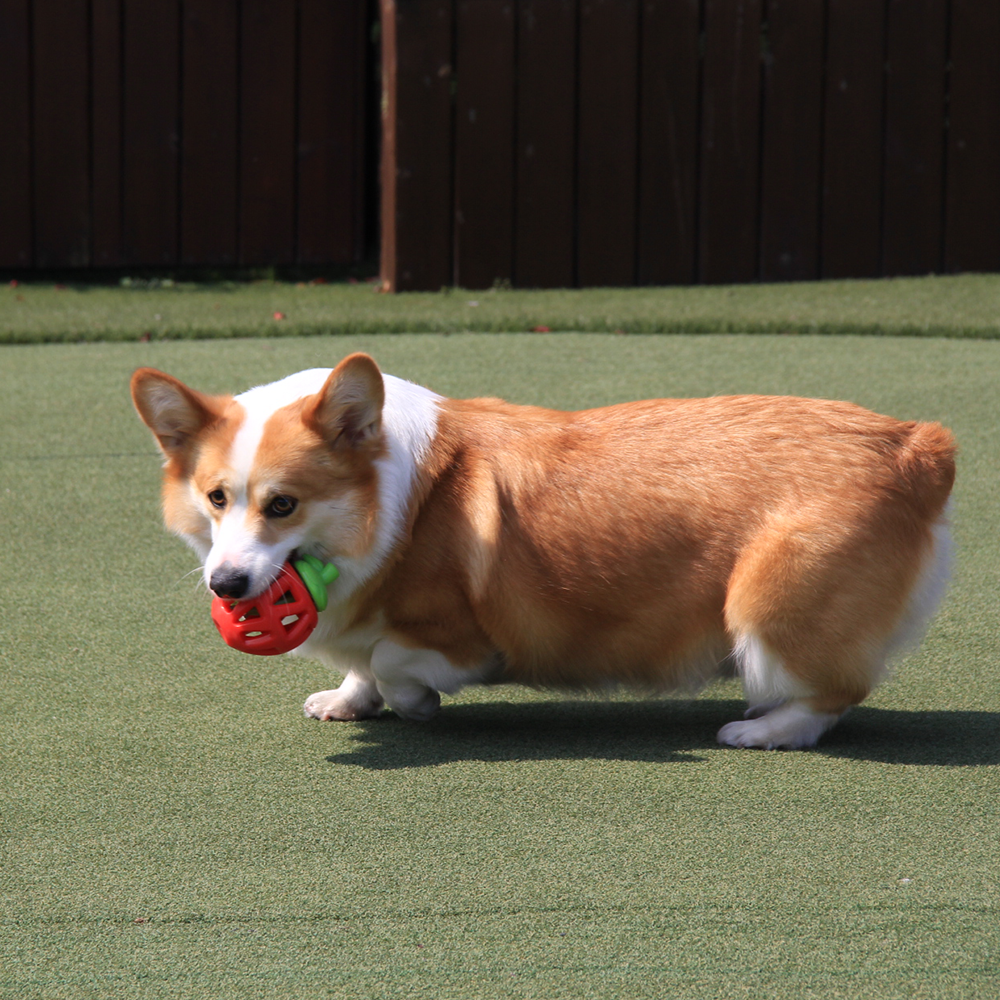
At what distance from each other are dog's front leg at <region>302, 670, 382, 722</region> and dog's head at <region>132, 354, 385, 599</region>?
1.24 feet

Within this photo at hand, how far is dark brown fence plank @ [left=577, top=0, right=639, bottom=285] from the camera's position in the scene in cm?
757

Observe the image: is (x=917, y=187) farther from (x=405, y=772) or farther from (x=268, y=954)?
(x=268, y=954)

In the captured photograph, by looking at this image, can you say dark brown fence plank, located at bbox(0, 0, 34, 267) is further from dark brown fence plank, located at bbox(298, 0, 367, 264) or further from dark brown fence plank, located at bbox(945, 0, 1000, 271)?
dark brown fence plank, located at bbox(945, 0, 1000, 271)

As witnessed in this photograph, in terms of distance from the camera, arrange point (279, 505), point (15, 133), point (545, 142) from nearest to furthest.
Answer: point (279, 505) → point (545, 142) → point (15, 133)

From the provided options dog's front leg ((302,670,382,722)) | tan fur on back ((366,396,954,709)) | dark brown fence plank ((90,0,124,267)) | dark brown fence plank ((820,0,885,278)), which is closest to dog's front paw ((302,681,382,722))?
dog's front leg ((302,670,382,722))

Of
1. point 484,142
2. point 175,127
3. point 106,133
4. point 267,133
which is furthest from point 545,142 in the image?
point 106,133

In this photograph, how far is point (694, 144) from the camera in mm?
7758

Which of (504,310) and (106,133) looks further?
(106,133)

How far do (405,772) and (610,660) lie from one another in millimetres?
501

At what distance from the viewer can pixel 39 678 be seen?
10.3ft

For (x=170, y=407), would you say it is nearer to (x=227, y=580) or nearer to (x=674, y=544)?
(x=227, y=580)

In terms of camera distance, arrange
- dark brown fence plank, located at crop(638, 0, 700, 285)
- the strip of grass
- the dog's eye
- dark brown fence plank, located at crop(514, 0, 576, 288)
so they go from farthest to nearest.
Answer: dark brown fence plank, located at crop(638, 0, 700, 285) < dark brown fence plank, located at crop(514, 0, 576, 288) < the strip of grass < the dog's eye

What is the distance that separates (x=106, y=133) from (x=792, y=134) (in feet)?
13.2

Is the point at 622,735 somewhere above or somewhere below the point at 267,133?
below
